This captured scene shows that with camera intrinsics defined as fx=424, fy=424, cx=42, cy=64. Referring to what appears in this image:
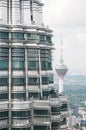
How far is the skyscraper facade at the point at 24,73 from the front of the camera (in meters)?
104

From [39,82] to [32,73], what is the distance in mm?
3203

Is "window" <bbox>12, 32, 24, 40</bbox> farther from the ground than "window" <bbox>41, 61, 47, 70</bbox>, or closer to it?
farther from the ground

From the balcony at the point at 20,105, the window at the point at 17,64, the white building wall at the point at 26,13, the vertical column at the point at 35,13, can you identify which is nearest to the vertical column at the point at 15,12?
the white building wall at the point at 26,13

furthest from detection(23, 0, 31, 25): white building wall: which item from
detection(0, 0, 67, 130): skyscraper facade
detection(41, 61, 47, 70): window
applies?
detection(41, 61, 47, 70): window

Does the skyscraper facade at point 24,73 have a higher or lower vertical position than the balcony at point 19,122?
higher

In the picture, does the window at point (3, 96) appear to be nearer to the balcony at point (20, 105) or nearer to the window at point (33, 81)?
the balcony at point (20, 105)

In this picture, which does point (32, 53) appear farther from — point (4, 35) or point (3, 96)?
point (3, 96)

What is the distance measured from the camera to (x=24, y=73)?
107688 mm

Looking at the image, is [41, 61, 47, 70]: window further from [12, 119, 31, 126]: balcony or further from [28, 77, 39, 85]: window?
[12, 119, 31, 126]: balcony

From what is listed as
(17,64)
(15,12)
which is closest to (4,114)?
(17,64)

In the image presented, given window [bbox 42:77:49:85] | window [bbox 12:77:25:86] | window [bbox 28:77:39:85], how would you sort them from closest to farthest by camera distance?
→ window [bbox 12:77:25:86], window [bbox 28:77:39:85], window [bbox 42:77:49:85]

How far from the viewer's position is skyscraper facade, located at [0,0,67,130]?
104438 mm

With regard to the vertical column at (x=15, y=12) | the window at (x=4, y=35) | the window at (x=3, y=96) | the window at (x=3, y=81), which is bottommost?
the window at (x=3, y=96)

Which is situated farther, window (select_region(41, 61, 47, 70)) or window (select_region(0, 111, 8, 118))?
window (select_region(41, 61, 47, 70))
